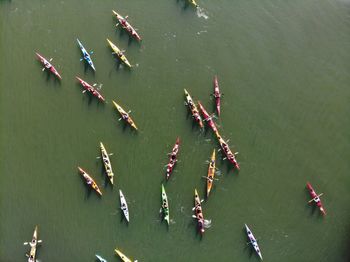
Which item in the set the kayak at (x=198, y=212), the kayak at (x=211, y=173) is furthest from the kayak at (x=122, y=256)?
the kayak at (x=211, y=173)

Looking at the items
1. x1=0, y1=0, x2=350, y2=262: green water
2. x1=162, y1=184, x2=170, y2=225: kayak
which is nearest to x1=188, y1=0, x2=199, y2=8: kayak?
x1=0, y1=0, x2=350, y2=262: green water

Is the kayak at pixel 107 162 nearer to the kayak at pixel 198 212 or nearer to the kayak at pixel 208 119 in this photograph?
the kayak at pixel 198 212

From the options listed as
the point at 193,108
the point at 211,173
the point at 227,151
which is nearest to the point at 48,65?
the point at 193,108

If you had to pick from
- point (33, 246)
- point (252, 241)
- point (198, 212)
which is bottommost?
point (33, 246)

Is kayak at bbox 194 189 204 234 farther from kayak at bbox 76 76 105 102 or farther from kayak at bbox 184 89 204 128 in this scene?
kayak at bbox 76 76 105 102

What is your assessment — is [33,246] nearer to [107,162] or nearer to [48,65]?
[107,162]

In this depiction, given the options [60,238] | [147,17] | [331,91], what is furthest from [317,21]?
[60,238]

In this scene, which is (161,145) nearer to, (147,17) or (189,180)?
(189,180)

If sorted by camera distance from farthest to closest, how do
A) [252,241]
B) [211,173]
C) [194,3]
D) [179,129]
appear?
[194,3] < [179,129] < [211,173] < [252,241]

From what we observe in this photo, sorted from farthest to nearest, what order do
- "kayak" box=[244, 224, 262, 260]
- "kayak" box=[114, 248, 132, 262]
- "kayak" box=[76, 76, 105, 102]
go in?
1. "kayak" box=[76, 76, 105, 102]
2. "kayak" box=[114, 248, 132, 262]
3. "kayak" box=[244, 224, 262, 260]
